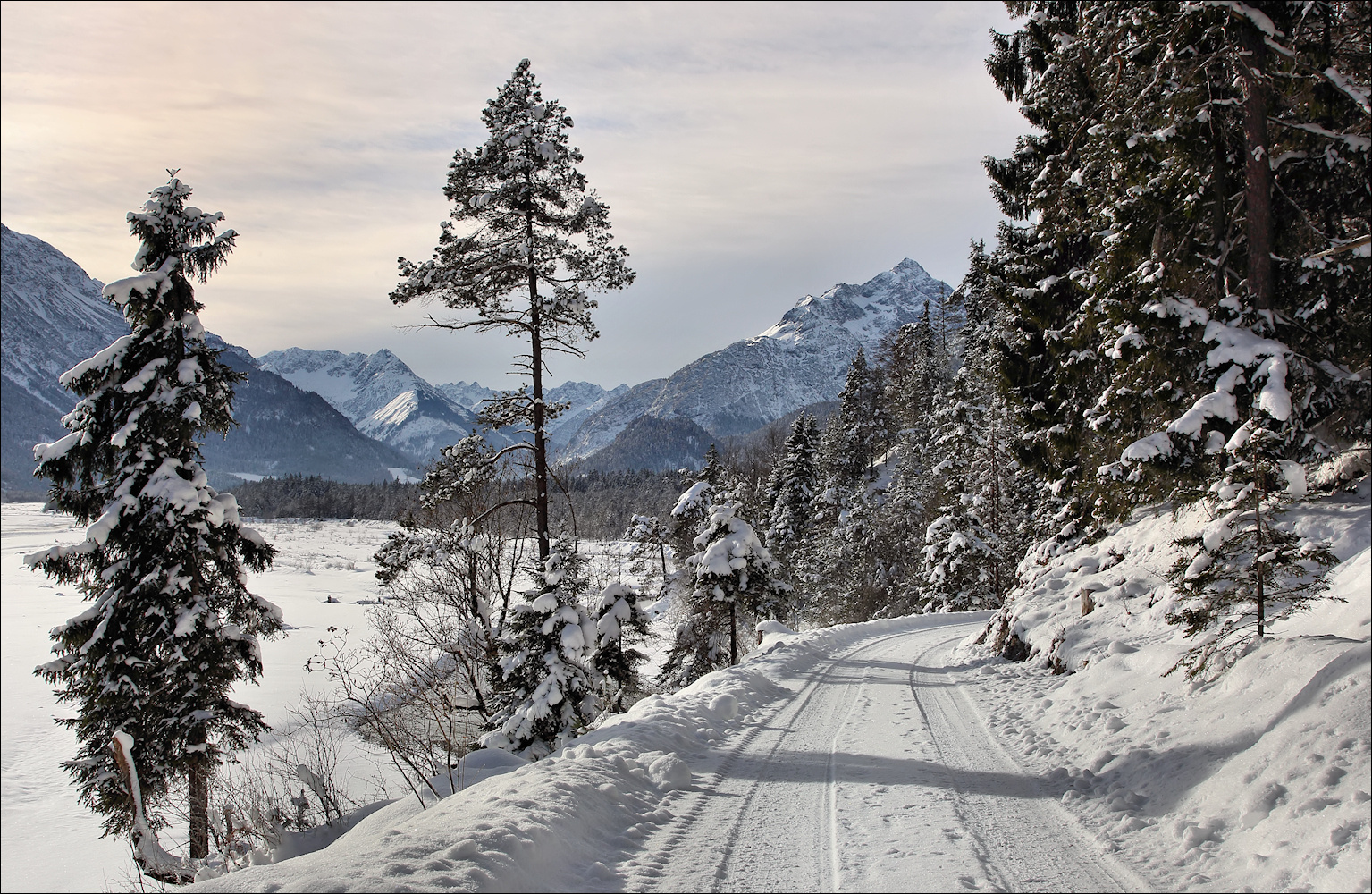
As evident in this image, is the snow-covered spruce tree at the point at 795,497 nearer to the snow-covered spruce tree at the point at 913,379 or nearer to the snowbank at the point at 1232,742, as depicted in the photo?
the snow-covered spruce tree at the point at 913,379

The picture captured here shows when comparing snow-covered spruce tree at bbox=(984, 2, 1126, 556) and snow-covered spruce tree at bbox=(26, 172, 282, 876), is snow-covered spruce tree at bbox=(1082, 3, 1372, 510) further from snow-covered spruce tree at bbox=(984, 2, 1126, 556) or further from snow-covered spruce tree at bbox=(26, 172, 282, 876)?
snow-covered spruce tree at bbox=(26, 172, 282, 876)

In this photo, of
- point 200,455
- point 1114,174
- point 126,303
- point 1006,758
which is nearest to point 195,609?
point 200,455

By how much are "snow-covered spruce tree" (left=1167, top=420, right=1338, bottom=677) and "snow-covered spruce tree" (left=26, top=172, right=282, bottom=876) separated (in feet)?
47.3

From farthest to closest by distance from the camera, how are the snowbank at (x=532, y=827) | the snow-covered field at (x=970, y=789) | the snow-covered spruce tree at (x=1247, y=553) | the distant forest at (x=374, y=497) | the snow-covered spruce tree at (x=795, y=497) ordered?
the distant forest at (x=374, y=497), the snow-covered spruce tree at (x=795, y=497), the snow-covered spruce tree at (x=1247, y=553), the snow-covered field at (x=970, y=789), the snowbank at (x=532, y=827)

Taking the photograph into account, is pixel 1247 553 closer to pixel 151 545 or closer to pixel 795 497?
pixel 151 545

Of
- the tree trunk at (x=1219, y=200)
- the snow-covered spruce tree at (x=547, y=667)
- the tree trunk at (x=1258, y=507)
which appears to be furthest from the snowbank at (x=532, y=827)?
the tree trunk at (x=1219, y=200)

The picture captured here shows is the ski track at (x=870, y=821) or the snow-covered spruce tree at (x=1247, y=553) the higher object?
the snow-covered spruce tree at (x=1247, y=553)

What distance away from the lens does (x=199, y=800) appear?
1090cm

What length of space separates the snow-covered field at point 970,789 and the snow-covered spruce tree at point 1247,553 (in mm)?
358

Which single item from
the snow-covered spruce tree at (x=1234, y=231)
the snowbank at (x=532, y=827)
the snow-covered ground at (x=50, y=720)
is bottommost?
the snow-covered ground at (x=50, y=720)

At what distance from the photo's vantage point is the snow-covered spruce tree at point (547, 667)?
1171 centimetres

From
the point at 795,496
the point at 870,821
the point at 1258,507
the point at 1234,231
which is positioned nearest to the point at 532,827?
the point at 870,821

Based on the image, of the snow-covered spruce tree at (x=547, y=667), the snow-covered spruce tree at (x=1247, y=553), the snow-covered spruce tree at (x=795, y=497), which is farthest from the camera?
the snow-covered spruce tree at (x=795, y=497)

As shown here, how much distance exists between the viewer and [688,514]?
3134 centimetres
